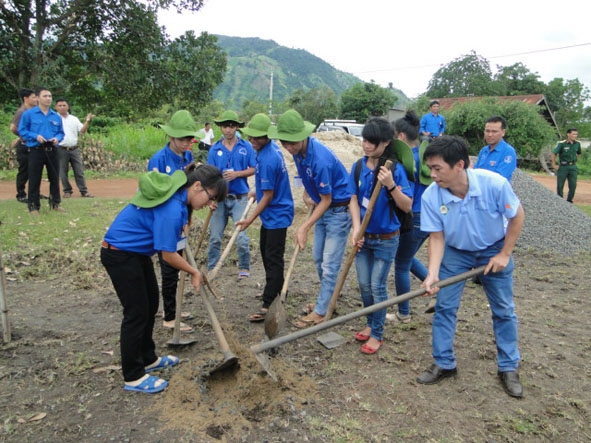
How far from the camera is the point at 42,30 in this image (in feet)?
41.7

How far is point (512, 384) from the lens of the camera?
3.04 m

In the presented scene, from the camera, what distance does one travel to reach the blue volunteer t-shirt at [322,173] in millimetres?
3611

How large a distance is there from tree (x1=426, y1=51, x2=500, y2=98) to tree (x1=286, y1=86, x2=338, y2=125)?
12644 millimetres

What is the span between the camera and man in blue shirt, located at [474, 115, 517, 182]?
526cm

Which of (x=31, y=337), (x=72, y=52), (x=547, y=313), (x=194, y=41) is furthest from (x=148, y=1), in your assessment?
(x=547, y=313)

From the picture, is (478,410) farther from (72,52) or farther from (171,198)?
(72,52)

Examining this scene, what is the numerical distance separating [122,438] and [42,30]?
530 inches

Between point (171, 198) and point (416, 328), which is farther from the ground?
point (171, 198)

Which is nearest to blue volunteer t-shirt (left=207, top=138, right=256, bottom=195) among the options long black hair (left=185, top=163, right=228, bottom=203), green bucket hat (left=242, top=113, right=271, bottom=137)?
green bucket hat (left=242, top=113, right=271, bottom=137)

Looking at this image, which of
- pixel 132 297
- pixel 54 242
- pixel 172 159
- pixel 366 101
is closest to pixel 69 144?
pixel 54 242

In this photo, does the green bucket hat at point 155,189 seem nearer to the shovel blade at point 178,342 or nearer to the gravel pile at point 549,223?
the shovel blade at point 178,342

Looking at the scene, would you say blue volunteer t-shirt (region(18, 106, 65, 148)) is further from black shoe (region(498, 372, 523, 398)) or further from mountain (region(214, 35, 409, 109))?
mountain (region(214, 35, 409, 109))

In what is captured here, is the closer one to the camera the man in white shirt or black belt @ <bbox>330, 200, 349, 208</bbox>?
black belt @ <bbox>330, 200, 349, 208</bbox>

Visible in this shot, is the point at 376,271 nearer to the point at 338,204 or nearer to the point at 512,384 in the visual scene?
the point at 338,204
